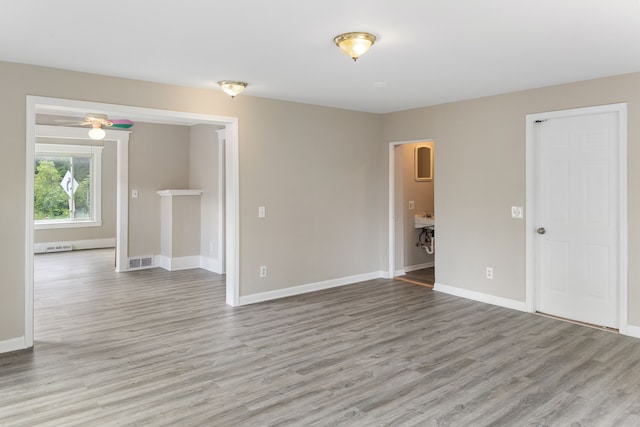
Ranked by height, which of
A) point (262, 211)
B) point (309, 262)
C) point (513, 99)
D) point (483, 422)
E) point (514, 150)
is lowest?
point (483, 422)

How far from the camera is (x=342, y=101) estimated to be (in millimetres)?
5488

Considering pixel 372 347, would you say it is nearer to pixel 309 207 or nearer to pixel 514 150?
pixel 309 207

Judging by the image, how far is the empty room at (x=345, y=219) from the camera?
2791mm

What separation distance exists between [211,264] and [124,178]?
1.99 meters

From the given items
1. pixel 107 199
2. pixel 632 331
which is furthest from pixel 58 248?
pixel 632 331

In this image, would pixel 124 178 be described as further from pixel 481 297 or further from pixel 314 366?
pixel 481 297

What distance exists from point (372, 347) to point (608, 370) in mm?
1775

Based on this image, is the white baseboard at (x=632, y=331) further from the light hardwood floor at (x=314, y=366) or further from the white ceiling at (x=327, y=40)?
the white ceiling at (x=327, y=40)

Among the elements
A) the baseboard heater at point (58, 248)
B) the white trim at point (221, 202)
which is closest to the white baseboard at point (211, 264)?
the white trim at point (221, 202)

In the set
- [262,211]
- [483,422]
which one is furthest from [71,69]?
[483,422]

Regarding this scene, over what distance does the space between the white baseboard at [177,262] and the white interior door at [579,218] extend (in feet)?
17.3

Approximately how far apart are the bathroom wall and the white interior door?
90.6 inches

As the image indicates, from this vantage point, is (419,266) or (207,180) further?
(207,180)

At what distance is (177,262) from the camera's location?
7.37m
